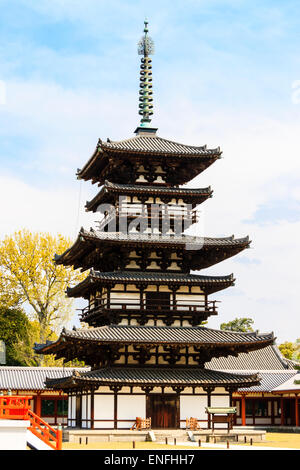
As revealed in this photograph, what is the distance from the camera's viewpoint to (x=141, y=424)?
40.8 metres

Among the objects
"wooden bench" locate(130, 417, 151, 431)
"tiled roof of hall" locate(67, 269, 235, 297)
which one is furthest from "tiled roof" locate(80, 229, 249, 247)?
"wooden bench" locate(130, 417, 151, 431)

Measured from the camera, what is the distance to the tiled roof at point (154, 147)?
1746 inches

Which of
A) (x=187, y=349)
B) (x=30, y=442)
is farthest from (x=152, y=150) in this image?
(x=30, y=442)

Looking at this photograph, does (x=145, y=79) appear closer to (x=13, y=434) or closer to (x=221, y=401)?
(x=221, y=401)

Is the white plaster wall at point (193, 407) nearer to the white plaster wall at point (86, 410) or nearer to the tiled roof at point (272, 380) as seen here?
the white plaster wall at point (86, 410)

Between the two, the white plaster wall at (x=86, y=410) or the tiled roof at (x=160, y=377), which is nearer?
the tiled roof at (x=160, y=377)

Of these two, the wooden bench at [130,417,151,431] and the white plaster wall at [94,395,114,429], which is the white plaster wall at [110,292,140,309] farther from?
the wooden bench at [130,417,151,431]

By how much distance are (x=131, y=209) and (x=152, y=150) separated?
3.48m

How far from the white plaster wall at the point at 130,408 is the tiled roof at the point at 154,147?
43.7 ft

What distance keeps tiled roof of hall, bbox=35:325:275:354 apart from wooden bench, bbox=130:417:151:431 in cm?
391

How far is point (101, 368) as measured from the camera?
142 ft

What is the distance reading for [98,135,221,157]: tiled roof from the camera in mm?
44344

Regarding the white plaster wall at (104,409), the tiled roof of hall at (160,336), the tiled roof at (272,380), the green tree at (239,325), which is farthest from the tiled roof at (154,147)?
the green tree at (239,325)
